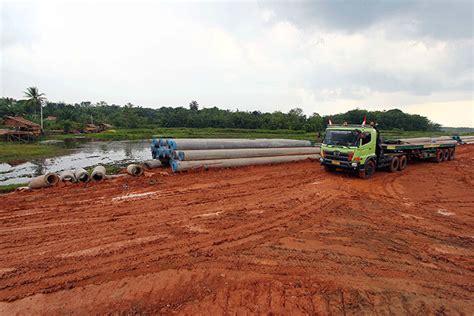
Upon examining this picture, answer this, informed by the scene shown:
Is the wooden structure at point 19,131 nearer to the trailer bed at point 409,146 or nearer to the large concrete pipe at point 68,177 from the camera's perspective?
the large concrete pipe at point 68,177

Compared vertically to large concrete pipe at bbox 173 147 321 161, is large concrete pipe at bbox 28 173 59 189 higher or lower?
lower

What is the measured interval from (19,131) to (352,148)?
145ft

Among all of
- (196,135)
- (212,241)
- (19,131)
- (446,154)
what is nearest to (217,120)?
(196,135)

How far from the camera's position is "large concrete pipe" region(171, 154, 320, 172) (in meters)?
12.5

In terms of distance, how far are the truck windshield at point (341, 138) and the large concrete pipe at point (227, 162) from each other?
4.19 m

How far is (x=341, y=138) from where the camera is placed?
1169cm

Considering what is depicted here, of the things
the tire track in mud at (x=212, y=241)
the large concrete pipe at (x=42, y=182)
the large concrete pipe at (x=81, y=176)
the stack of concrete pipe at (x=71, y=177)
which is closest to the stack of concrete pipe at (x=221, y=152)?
the stack of concrete pipe at (x=71, y=177)

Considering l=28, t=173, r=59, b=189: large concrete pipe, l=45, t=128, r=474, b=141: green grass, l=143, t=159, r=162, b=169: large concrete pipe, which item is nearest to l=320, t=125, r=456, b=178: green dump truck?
l=143, t=159, r=162, b=169: large concrete pipe

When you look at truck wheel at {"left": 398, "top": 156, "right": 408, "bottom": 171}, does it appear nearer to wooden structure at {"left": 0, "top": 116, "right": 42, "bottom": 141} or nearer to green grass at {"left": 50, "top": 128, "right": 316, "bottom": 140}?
green grass at {"left": 50, "top": 128, "right": 316, "bottom": 140}

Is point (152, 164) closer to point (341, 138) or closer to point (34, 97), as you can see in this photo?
point (341, 138)

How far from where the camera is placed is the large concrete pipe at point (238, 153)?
12.7 m

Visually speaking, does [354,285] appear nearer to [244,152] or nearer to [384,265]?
[384,265]

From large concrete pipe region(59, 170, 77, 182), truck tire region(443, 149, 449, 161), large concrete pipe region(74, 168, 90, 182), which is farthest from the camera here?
truck tire region(443, 149, 449, 161)

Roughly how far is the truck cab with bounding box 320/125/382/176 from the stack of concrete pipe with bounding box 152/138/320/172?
409 centimetres
